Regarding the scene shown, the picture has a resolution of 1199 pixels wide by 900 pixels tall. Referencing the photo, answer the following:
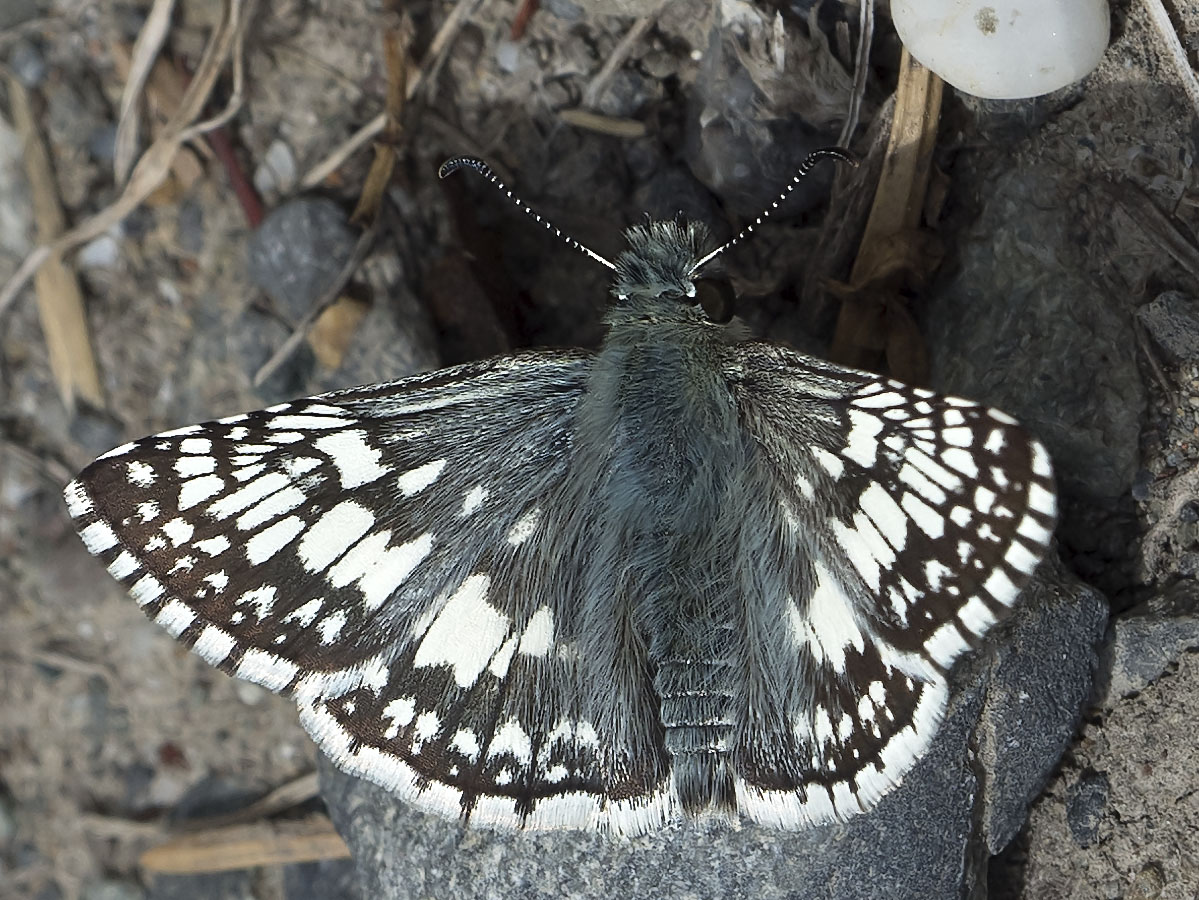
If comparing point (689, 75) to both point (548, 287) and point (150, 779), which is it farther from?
point (150, 779)

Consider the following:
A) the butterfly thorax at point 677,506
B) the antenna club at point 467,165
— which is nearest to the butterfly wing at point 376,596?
the butterfly thorax at point 677,506

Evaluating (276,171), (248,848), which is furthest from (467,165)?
(248,848)

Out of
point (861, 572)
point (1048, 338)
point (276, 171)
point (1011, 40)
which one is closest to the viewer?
point (861, 572)

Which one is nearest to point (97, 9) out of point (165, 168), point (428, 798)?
point (165, 168)

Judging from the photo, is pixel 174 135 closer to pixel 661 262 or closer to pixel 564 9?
pixel 564 9

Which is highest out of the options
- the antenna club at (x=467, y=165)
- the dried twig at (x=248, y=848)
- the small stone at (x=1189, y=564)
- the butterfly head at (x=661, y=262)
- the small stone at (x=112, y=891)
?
the antenna club at (x=467, y=165)

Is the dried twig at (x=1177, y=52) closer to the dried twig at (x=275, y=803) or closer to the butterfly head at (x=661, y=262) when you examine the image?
the butterfly head at (x=661, y=262)
